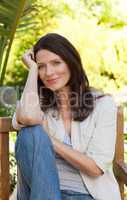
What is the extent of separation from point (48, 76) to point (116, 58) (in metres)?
4.58

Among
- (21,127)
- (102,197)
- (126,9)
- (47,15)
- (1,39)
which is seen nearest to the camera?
(21,127)

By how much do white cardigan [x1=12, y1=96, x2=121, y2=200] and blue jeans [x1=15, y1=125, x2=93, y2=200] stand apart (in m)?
0.14

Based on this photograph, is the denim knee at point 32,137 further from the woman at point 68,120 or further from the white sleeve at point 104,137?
the white sleeve at point 104,137

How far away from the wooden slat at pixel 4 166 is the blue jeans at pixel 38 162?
0.28 metres

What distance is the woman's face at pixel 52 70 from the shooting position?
1899 millimetres

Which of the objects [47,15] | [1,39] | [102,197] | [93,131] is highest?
[47,15]

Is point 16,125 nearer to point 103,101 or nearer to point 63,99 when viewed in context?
point 63,99

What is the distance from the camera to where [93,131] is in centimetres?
192

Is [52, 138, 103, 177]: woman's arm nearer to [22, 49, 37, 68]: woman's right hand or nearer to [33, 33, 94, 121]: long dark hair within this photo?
[33, 33, 94, 121]: long dark hair

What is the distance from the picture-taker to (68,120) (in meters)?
1.98

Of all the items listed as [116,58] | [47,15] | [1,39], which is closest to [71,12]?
[47,15]

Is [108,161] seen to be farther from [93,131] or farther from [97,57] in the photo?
[97,57]

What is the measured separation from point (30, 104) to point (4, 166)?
35 cm

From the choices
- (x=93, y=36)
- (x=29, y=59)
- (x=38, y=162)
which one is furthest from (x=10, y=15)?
(x=93, y=36)
